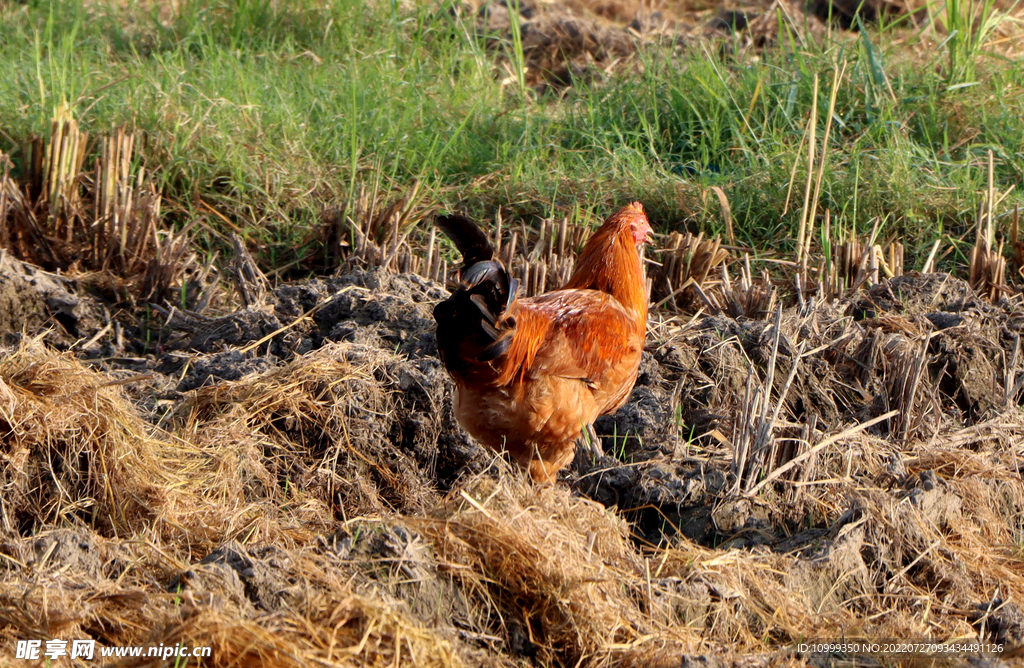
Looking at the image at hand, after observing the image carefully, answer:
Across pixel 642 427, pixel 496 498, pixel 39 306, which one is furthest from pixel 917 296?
pixel 39 306

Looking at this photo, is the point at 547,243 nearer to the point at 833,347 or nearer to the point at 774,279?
the point at 774,279

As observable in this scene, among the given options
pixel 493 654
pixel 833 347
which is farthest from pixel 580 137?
pixel 493 654

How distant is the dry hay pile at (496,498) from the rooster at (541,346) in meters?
0.21

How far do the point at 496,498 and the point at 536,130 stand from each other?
12.5 ft

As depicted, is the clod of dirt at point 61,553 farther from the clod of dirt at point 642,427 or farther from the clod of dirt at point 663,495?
the clod of dirt at point 642,427

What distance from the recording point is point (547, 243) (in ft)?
17.0

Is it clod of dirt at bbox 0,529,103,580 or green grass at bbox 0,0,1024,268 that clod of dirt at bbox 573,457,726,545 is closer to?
clod of dirt at bbox 0,529,103,580

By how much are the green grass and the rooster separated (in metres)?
1.54

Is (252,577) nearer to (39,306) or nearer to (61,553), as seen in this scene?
(61,553)

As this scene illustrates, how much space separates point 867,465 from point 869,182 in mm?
2518

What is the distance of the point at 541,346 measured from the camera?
11.4 ft

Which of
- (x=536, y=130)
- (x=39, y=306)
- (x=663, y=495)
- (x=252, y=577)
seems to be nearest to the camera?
(x=252, y=577)

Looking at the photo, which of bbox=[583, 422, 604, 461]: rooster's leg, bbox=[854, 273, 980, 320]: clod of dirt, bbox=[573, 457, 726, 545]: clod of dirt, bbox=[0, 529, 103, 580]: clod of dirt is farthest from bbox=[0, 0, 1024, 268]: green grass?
bbox=[0, 529, 103, 580]: clod of dirt

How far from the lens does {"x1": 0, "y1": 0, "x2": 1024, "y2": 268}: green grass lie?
5.55 meters
